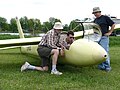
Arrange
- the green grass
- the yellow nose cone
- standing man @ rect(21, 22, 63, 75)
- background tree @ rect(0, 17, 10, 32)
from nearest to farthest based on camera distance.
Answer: the green grass < the yellow nose cone < standing man @ rect(21, 22, 63, 75) < background tree @ rect(0, 17, 10, 32)

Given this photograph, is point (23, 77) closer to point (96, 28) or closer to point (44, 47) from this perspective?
point (44, 47)

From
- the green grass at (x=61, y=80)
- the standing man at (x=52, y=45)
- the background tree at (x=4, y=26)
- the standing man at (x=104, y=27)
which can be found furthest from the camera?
the background tree at (x=4, y=26)

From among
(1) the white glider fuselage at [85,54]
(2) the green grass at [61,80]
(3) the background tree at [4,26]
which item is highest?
(1) the white glider fuselage at [85,54]

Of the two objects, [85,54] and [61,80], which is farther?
[85,54]

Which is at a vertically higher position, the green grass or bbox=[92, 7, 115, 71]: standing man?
bbox=[92, 7, 115, 71]: standing man

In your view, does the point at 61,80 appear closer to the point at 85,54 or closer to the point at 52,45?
the point at 85,54

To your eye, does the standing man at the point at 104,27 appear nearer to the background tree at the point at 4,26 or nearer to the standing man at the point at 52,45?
the standing man at the point at 52,45

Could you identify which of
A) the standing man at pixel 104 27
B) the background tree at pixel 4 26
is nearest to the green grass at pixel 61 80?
the standing man at pixel 104 27

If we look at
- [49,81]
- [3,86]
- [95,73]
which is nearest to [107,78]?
[95,73]

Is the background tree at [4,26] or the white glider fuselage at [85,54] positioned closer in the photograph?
the white glider fuselage at [85,54]

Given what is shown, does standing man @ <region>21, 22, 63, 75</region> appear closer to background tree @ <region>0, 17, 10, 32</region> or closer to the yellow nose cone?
the yellow nose cone

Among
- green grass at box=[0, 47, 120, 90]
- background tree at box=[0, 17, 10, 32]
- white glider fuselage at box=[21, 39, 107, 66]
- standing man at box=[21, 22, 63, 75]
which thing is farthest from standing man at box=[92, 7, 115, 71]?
background tree at box=[0, 17, 10, 32]

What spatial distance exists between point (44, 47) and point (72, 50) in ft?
2.87

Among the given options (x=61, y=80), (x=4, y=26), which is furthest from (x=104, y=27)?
(x=4, y=26)
